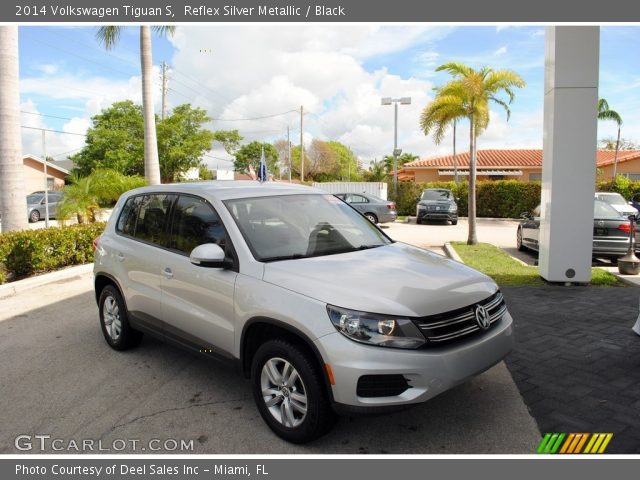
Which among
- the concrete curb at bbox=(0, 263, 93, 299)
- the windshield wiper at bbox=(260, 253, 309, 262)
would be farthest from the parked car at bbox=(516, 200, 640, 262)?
the concrete curb at bbox=(0, 263, 93, 299)

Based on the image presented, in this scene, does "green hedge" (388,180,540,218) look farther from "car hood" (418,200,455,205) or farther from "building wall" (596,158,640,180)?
"building wall" (596,158,640,180)

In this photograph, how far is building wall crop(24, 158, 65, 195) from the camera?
45.1 meters

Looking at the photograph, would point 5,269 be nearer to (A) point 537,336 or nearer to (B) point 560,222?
(A) point 537,336

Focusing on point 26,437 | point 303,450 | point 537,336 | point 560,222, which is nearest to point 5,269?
point 26,437

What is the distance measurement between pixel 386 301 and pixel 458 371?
628 millimetres

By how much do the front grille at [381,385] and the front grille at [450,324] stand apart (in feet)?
0.95

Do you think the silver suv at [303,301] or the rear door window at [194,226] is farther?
the rear door window at [194,226]

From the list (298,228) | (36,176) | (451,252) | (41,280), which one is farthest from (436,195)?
(36,176)

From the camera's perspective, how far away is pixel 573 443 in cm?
331

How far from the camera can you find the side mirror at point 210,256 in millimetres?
3710

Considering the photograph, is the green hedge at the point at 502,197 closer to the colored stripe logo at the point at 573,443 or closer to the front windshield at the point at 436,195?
the front windshield at the point at 436,195

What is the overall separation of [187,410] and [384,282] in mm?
1866

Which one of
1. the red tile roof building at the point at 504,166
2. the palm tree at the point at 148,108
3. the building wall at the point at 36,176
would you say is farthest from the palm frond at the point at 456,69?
the building wall at the point at 36,176

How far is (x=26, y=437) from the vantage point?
361 cm
